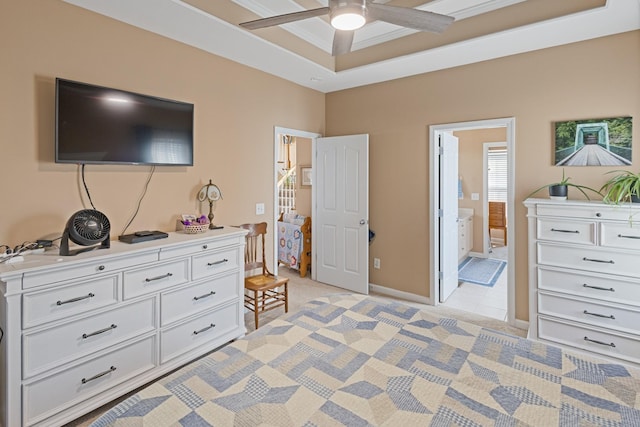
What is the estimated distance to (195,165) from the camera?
10.2 ft

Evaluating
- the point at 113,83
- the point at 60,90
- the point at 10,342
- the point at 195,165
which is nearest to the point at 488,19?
the point at 195,165

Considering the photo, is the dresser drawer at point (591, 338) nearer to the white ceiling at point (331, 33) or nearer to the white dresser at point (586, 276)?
the white dresser at point (586, 276)

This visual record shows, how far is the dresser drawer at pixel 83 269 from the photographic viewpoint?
5.92 feet

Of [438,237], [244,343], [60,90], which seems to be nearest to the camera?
[244,343]

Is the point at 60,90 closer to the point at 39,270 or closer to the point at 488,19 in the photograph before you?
the point at 39,270

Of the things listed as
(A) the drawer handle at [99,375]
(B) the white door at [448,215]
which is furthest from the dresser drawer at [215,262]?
(B) the white door at [448,215]

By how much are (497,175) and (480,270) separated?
243 centimetres

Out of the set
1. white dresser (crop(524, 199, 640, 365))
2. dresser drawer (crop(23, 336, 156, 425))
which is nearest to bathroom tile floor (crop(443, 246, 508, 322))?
white dresser (crop(524, 199, 640, 365))

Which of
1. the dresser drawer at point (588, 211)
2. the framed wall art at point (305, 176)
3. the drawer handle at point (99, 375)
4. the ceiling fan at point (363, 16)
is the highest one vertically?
the ceiling fan at point (363, 16)

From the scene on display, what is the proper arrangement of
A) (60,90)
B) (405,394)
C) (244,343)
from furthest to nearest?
(60,90)
(244,343)
(405,394)

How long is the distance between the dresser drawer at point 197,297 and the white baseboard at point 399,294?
2035 millimetres

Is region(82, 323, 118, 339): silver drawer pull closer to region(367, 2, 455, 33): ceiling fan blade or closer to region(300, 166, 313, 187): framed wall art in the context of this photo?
region(367, 2, 455, 33): ceiling fan blade

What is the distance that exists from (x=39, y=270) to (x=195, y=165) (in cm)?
156

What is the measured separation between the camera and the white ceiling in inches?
95.3
